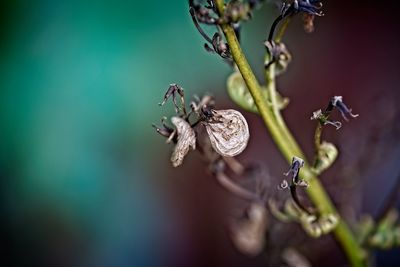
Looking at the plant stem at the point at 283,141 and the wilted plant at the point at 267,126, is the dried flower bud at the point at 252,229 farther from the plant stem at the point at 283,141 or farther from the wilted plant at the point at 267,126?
the plant stem at the point at 283,141

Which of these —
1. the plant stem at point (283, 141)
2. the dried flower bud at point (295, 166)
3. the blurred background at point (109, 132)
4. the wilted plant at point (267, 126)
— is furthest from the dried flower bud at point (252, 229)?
the blurred background at point (109, 132)

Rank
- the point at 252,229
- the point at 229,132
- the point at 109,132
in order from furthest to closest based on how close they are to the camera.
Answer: the point at 109,132 < the point at 252,229 < the point at 229,132

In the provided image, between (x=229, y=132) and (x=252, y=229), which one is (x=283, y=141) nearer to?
(x=229, y=132)

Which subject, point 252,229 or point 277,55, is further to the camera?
point 252,229

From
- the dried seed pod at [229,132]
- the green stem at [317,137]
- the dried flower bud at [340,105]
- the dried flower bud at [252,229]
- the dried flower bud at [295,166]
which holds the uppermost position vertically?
the dried seed pod at [229,132]

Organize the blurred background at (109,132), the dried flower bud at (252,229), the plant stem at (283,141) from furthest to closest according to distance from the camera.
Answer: the blurred background at (109,132)
the dried flower bud at (252,229)
the plant stem at (283,141)

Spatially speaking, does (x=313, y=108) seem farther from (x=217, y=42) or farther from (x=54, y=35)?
(x=217, y=42)

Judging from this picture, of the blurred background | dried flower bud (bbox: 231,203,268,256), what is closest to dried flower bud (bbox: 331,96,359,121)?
dried flower bud (bbox: 231,203,268,256)

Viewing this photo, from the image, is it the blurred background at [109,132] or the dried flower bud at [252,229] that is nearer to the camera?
the dried flower bud at [252,229]

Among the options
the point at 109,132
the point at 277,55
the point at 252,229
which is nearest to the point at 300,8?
the point at 277,55
